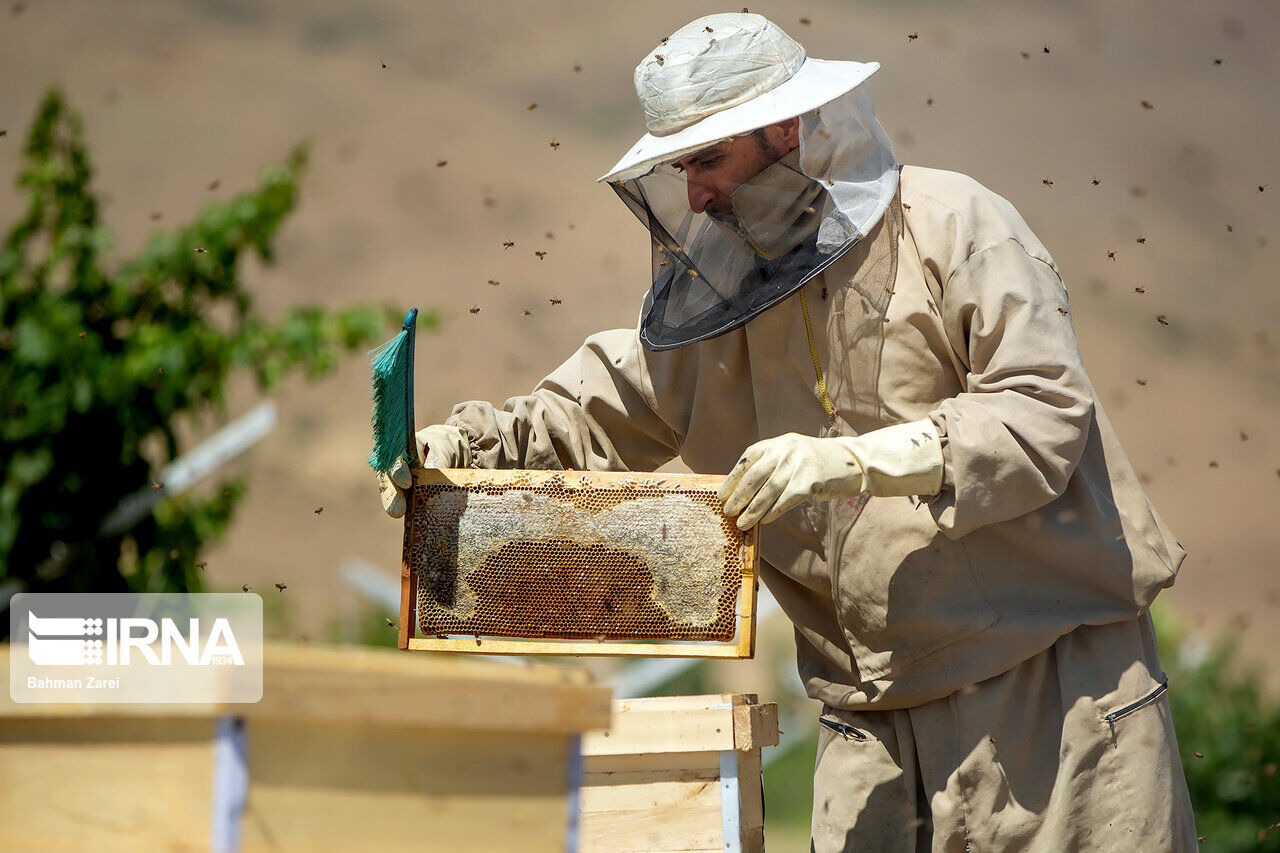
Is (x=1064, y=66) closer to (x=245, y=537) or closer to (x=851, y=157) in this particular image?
(x=245, y=537)

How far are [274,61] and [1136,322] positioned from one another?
11.8m

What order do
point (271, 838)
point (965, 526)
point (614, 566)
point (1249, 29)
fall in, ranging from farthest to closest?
point (1249, 29)
point (614, 566)
point (965, 526)
point (271, 838)

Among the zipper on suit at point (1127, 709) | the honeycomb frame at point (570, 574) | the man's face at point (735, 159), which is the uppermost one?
the man's face at point (735, 159)

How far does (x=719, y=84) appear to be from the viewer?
7.58 ft

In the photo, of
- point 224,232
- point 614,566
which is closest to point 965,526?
point 614,566

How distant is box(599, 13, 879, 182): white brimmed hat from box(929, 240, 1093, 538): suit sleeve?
0.47 m

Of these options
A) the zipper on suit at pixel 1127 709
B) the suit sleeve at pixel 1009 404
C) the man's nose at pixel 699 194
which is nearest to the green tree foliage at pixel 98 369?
the man's nose at pixel 699 194

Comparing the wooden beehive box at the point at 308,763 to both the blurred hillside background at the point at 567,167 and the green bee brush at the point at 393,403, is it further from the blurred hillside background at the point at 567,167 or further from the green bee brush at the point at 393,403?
the blurred hillside background at the point at 567,167

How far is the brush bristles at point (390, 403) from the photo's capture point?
7.14 feet

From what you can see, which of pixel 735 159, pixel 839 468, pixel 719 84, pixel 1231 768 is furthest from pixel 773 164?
pixel 1231 768

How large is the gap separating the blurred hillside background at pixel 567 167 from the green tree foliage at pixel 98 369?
7887 mm

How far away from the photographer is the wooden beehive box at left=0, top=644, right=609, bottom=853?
142cm

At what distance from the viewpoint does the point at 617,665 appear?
8828mm

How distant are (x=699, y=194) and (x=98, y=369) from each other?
2.76 meters
